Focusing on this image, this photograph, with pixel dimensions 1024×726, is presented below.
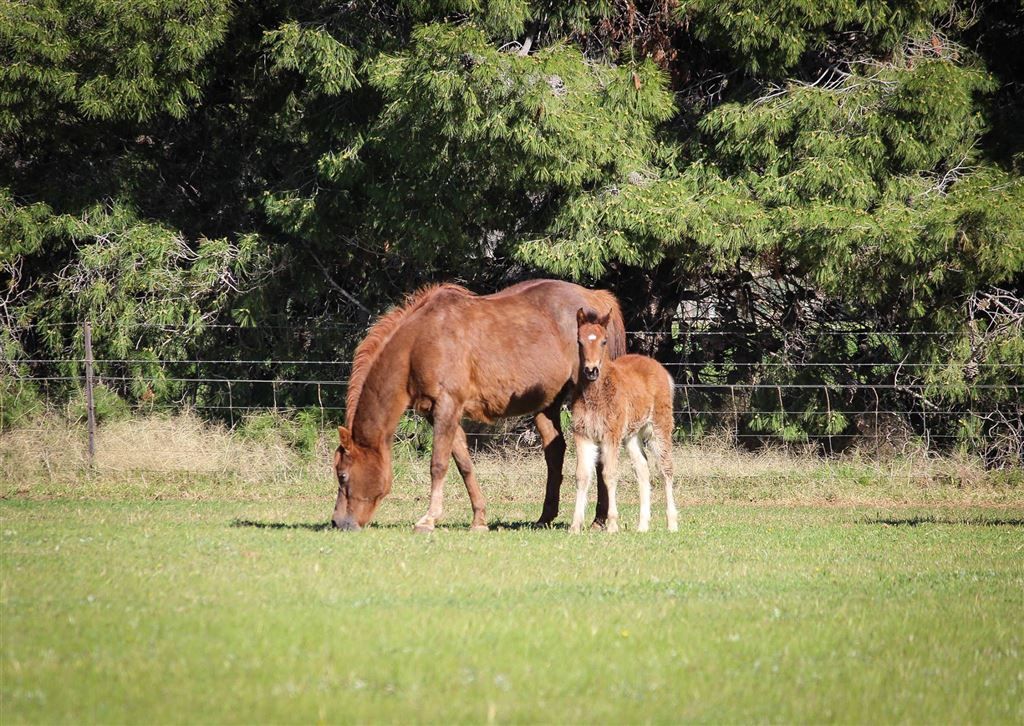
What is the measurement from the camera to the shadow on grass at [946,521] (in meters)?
13.1

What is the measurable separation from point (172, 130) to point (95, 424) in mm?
5809

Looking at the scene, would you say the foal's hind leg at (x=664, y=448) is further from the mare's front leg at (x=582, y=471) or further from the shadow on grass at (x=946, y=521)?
the shadow on grass at (x=946, y=521)

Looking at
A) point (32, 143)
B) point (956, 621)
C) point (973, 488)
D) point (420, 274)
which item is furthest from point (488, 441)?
point (956, 621)

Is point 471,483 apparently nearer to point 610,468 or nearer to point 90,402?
point 610,468

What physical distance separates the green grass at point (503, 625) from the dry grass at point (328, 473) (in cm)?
389

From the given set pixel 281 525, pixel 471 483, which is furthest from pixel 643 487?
pixel 281 525

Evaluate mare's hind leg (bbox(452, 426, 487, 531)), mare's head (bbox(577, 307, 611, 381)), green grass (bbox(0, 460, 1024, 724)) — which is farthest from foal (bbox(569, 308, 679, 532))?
mare's hind leg (bbox(452, 426, 487, 531))

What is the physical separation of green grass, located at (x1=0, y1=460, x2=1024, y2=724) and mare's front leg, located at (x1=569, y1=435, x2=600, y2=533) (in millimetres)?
192

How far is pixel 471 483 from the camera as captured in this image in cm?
1222

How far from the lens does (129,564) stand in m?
9.07

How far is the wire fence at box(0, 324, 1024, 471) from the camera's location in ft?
56.0

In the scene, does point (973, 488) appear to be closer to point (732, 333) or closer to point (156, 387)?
point (732, 333)

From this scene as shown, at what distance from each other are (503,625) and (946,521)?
318 inches

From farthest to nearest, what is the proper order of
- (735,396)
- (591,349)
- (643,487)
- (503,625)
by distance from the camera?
(735,396), (643,487), (591,349), (503,625)
